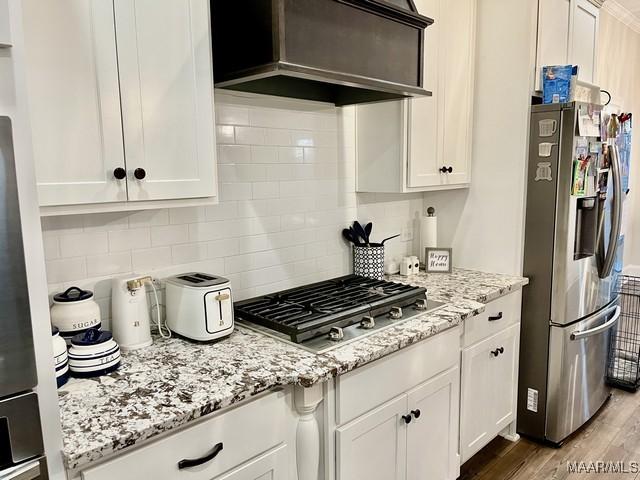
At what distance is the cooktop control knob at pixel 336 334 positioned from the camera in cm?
176

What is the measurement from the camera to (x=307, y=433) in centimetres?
158

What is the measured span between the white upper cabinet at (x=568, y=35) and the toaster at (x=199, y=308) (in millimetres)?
1981

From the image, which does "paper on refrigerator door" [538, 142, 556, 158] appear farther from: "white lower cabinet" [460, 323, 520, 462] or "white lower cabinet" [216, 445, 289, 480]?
"white lower cabinet" [216, 445, 289, 480]

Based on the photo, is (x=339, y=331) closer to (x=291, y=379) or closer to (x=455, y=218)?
(x=291, y=379)

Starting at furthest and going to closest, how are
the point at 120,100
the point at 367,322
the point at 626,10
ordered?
1. the point at 626,10
2. the point at 367,322
3. the point at 120,100

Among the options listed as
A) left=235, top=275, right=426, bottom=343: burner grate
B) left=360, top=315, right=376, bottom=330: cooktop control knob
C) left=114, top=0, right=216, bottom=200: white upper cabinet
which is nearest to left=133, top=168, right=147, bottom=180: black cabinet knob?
left=114, top=0, right=216, bottom=200: white upper cabinet

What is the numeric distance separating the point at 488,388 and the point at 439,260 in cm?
73

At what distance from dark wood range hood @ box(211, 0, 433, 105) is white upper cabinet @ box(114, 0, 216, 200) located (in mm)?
140

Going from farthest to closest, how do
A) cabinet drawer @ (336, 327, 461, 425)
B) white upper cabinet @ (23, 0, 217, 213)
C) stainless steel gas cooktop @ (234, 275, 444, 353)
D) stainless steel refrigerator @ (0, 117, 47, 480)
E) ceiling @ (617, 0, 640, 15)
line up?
ceiling @ (617, 0, 640, 15)
stainless steel gas cooktop @ (234, 275, 444, 353)
cabinet drawer @ (336, 327, 461, 425)
white upper cabinet @ (23, 0, 217, 213)
stainless steel refrigerator @ (0, 117, 47, 480)

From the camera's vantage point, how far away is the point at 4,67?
0.93 meters

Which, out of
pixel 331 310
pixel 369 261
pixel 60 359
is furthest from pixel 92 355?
pixel 369 261

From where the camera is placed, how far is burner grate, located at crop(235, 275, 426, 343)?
5.85 feet

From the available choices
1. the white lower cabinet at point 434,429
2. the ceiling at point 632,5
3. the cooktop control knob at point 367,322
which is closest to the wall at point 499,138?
the white lower cabinet at point 434,429

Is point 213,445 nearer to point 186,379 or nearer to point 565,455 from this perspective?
point 186,379
